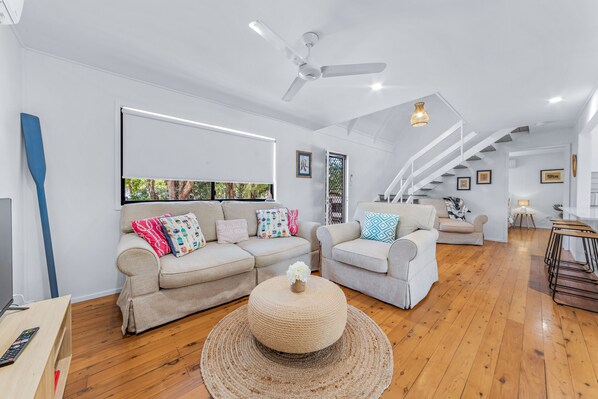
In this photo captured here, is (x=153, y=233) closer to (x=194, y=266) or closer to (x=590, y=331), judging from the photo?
(x=194, y=266)

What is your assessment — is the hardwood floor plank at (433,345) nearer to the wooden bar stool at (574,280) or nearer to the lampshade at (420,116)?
the wooden bar stool at (574,280)

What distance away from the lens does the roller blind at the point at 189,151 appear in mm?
2451

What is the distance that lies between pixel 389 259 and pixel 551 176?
293 inches

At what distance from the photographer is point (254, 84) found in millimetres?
2590

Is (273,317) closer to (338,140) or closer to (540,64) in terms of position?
(540,64)

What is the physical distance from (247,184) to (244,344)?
229cm

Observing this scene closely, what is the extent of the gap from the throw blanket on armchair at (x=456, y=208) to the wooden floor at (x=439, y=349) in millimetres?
2651

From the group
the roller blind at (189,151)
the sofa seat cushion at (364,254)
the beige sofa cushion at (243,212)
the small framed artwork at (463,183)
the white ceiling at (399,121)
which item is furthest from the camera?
the small framed artwork at (463,183)

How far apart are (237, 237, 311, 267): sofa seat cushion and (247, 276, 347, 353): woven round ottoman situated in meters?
0.76

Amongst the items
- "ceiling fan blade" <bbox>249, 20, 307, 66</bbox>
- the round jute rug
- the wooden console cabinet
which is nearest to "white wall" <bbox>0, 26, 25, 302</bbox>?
the wooden console cabinet

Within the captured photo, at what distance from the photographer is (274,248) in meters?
2.38

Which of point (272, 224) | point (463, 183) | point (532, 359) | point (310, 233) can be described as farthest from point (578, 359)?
point (463, 183)

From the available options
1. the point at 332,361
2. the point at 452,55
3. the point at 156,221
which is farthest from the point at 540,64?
the point at 156,221

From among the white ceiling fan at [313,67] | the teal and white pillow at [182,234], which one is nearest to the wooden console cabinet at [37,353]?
the teal and white pillow at [182,234]
